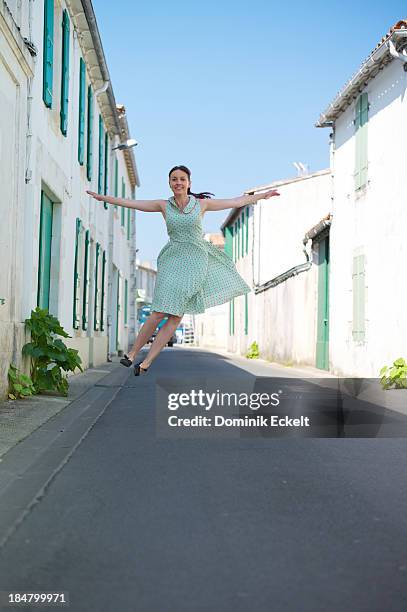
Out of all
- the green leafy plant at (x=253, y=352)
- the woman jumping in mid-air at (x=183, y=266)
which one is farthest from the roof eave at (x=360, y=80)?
the green leafy plant at (x=253, y=352)

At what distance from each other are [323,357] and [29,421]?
1399 centimetres

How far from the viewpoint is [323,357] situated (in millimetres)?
20688

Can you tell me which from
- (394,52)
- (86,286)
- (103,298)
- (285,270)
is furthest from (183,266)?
(285,270)

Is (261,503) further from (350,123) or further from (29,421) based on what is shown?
(350,123)

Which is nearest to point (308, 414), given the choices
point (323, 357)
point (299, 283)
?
point (323, 357)


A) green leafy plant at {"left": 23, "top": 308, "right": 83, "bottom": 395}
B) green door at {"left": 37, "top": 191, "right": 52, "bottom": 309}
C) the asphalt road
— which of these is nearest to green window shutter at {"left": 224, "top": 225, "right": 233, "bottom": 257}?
green door at {"left": 37, "top": 191, "right": 52, "bottom": 309}

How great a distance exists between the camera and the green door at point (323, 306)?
20562 millimetres

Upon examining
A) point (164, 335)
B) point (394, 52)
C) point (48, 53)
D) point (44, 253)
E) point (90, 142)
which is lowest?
point (164, 335)

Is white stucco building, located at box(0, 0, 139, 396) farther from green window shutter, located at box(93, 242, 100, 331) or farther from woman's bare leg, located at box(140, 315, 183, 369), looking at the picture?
woman's bare leg, located at box(140, 315, 183, 369)

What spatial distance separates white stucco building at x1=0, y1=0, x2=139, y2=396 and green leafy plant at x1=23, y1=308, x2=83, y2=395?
188 mm

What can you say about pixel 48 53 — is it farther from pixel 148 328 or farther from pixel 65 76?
pixel 148 328

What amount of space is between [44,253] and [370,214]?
21.6 ft

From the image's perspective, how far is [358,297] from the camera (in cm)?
1689

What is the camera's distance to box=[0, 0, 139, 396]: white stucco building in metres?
9.39
